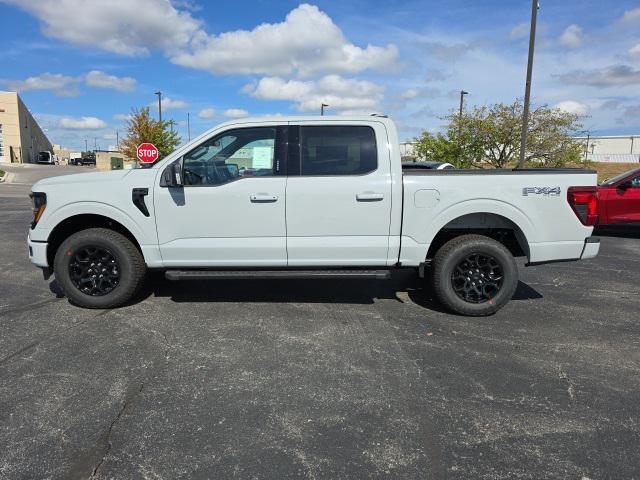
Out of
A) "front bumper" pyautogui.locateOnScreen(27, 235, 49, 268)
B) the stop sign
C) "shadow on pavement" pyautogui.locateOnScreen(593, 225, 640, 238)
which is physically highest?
the stop sign

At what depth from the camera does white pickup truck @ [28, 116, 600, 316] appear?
483 centimetres

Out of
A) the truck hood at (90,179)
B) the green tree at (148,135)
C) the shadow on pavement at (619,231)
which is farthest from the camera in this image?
the green tree at (148,135)

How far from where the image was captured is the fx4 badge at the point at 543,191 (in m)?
4.85

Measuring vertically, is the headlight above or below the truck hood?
below

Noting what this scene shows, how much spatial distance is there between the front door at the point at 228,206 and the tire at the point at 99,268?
1.23 ft

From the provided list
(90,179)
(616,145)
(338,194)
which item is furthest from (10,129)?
(616,145)

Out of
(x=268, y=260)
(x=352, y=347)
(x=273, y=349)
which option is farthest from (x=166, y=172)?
(x=352, y=347)

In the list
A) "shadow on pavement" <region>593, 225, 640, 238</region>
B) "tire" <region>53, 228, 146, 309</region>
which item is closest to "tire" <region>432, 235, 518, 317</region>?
"tire" <region>53, 228, 146, 309</region>

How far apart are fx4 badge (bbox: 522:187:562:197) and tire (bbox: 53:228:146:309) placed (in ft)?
13.1

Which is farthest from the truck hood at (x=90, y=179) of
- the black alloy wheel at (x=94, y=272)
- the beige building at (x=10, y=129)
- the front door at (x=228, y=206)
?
the beige building at (x=10, y=129)

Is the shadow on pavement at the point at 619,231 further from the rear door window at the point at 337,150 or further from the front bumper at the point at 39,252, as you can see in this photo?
the front bumper at the point at 39,252

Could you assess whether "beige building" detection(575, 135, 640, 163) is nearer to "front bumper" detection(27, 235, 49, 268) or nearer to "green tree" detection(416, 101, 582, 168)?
"green tree" detection(416, 101, 582, 168)

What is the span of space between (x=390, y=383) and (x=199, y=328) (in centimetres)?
202

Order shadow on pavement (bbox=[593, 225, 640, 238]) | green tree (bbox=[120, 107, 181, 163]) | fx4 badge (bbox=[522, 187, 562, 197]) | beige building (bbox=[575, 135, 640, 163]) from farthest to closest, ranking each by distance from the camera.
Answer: beige building (bbox=[575, 135, 640, 163]), green tree (bbox=[120, 107, 181, 163]), shadow on pavement (bbox=[593, 225, 640, 238]), fx4 badge (bbox=[522, 187, 562, 197])
